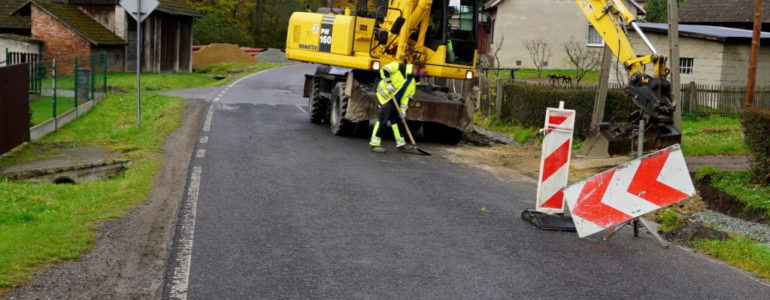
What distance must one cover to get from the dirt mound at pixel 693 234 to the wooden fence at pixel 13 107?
11.3 meters

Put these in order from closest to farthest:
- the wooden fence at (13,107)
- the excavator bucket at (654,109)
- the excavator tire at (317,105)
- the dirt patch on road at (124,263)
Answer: the dirt patch on road at (124,263)
the excavator bucket at (654,109)
the wooden fence at (13,107)
the excavator tire at (317,105)

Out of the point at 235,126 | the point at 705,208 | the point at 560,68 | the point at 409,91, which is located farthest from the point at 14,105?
the point at 560,68

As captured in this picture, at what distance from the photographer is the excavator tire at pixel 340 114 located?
17.7m

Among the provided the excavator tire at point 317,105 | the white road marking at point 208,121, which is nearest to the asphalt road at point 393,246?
the white road marking at point 208,121

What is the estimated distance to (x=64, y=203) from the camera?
33.9 ft

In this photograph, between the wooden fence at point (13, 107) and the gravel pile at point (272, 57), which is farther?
the gravel pile at point (272, 57)

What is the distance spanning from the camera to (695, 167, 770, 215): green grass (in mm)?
11383

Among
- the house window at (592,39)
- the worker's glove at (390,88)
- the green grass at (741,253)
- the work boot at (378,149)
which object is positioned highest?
the house window at (592,39)

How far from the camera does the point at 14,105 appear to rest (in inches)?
655

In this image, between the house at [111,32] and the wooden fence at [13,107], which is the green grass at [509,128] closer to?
the wooden fence at [13,107]

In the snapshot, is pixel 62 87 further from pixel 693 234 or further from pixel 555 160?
pixel 693 234

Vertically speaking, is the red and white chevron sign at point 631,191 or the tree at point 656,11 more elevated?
the tree at point 656,11

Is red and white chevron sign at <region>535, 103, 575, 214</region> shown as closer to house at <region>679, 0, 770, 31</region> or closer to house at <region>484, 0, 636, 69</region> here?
house at <region>679, 0, 770, 31</region>

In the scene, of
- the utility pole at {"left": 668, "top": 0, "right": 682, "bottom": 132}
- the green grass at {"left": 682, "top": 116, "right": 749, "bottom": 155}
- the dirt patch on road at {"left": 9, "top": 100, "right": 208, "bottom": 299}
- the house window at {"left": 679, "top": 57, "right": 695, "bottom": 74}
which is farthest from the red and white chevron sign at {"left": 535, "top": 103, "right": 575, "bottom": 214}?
the house window at {"left": 679, "top": 57, "right": 695, "bottom": 74}
